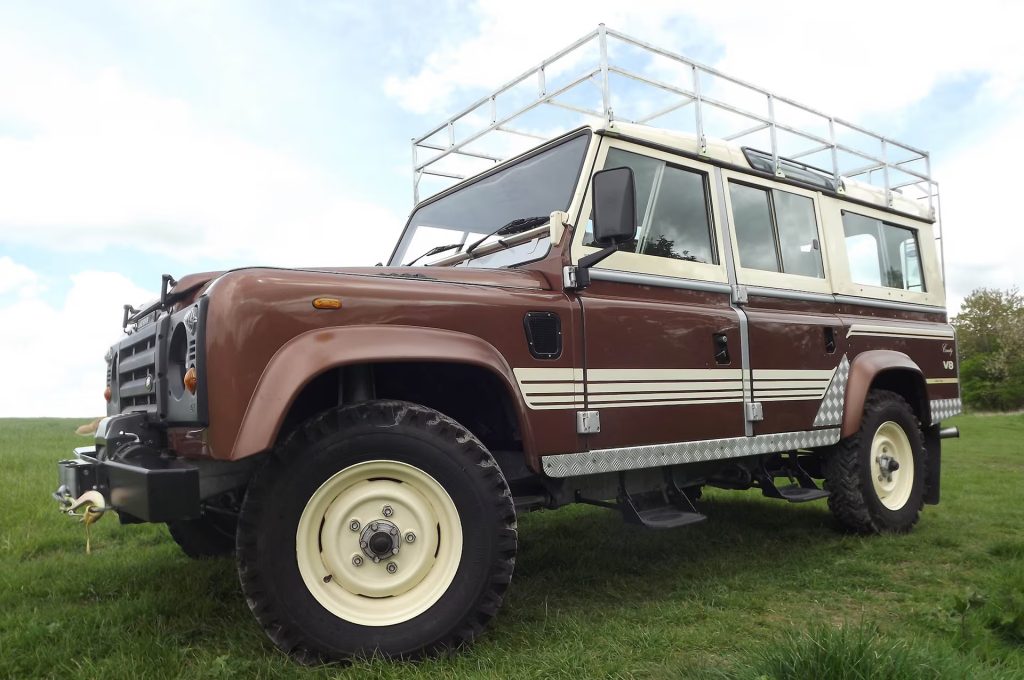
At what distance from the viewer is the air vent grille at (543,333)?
3.41 meters

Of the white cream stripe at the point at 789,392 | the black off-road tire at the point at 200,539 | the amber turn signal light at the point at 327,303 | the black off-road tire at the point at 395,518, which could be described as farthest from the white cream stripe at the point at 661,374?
the black off-road tire at the point at 200,539

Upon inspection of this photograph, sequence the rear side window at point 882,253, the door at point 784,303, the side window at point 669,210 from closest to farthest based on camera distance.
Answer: the side window at point 669,210 < the door at point 784,303 < the rear side window at point 882,253

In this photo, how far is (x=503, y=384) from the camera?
3.30 metres

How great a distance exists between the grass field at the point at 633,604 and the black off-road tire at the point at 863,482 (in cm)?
16

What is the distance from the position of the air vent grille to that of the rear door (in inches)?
7.2

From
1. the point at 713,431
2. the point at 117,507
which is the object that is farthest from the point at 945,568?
the point at 117,507

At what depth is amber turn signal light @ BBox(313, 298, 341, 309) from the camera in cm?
288

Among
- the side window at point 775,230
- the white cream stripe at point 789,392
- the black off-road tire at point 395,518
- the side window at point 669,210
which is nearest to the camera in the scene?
the black off-road tire at point 395,518

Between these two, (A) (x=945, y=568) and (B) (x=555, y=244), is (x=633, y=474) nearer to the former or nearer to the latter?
(B) (x=555, y=244)

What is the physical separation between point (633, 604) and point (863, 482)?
2.47 m

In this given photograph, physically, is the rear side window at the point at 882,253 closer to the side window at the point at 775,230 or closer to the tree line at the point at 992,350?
the side window at the point at 775,230

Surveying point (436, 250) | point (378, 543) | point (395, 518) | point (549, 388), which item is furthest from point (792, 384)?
point (378, 543)

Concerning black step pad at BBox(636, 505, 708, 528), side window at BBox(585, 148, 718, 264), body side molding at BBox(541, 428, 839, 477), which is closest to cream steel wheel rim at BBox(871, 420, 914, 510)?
body side molding at BBox(541, 428, 839, 477)

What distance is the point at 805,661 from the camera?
2320mm
